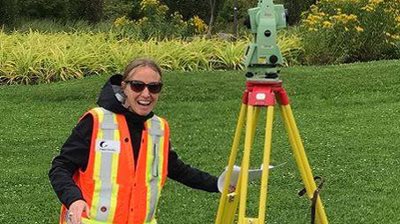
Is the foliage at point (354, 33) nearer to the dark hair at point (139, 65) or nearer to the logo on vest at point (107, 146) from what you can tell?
the dark hair at point (139, 65)

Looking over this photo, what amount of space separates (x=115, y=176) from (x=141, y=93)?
36 centimetres

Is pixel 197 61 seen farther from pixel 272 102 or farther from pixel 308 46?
pixel 272 102

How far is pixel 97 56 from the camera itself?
11.7 m

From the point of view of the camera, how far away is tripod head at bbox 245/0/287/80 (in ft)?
9.61

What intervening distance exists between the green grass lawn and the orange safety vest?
7.19 feet

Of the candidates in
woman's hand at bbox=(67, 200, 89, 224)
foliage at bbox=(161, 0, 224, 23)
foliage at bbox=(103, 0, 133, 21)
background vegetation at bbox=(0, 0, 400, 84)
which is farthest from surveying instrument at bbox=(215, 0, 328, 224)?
foliage at bbox=(103, 0, 133, 21)

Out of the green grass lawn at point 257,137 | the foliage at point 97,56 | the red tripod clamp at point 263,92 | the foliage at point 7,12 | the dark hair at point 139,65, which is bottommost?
the green grass lawn at point 257,137

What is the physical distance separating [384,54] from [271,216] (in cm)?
800

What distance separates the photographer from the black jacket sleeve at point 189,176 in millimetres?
3326

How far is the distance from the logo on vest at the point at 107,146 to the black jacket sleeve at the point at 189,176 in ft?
1.30

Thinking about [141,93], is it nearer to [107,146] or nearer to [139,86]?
[139,86]

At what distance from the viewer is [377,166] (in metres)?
6.38

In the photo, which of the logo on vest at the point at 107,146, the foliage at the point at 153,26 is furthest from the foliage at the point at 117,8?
the logo on vest at the point at 107,146

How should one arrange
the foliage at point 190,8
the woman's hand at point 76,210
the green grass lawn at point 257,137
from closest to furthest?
the woman's hand at point 76,210 → the green grass lawn at point 257,137 → the foliage at point 190,8
